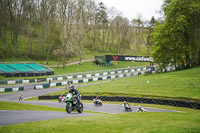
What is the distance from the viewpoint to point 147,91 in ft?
109

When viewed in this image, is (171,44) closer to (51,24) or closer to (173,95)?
(173,95)

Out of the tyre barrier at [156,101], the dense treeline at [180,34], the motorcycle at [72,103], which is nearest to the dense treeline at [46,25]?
the dense treeline at [180,34]

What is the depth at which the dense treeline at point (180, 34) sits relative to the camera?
50.1 m

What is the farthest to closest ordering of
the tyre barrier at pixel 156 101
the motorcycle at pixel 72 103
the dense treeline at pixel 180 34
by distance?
1. the dense treeline at pixel 180 34
2. the tyre barrier at pixel 156 101
3. the motorcycle at pixel 72 103

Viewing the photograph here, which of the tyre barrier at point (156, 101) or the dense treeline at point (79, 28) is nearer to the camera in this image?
the tyre barrier at point (156, 101)

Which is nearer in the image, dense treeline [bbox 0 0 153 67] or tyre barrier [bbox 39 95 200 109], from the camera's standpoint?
tyre barrier [bbox 39 95 200 109]

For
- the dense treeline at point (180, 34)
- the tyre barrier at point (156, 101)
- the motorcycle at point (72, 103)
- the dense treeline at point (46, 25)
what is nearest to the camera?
the motorcycle at point (72, 103)

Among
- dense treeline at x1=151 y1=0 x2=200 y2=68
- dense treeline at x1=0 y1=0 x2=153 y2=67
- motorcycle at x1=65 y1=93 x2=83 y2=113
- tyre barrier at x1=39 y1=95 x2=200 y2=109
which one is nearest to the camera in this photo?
motorcycle at x1=65 y1=93 x2=83 y2=113

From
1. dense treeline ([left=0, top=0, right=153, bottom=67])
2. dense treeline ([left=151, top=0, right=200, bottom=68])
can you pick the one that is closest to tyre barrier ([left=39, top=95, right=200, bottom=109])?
dense treeline ([left=151, top=0, right=200, bottom=68])

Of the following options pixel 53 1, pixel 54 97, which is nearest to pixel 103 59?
pixel 53 1

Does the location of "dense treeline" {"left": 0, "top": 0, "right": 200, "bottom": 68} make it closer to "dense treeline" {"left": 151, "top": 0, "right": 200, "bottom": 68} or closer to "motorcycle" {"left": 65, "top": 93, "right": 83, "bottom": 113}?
"dense treeline" {"left": 151, "top": 0, "right": 200, "bottom": 68}

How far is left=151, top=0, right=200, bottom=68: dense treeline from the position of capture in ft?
164

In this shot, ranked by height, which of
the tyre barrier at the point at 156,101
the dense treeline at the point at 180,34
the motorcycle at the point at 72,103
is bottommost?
the tyre barrier at the point at 156,101

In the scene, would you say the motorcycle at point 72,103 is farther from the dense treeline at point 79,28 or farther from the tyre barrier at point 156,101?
the dense treeline at point 79,28
